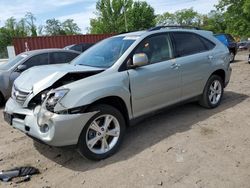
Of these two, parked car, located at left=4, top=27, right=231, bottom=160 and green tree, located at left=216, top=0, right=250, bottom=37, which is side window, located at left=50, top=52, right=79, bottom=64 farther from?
green tree, located at left=216, top=0, right=250, bottom=37

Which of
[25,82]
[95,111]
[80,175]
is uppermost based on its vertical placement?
[25,82]

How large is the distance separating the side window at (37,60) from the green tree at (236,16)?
24.3m

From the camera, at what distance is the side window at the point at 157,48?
4.63m

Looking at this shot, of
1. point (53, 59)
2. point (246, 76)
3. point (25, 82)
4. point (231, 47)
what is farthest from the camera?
point (231, 47)

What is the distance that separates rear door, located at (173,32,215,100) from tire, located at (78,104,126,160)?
1643 mm

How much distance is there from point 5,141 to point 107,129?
208 cm

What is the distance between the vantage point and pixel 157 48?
4.84m

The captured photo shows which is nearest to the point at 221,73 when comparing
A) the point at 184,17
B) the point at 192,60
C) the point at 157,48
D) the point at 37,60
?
the point at 192,60

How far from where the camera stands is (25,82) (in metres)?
4.27

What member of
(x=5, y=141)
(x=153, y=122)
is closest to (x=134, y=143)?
(x=153, y=122)

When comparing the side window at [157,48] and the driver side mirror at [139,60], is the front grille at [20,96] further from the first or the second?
the side window at [157,48]

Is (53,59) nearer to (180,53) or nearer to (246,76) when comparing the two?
(180,53)

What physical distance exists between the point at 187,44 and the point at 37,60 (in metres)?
Result: 4.37

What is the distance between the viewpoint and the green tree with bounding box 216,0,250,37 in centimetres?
2821
